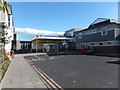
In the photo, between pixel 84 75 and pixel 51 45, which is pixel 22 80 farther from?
pixel 51 45

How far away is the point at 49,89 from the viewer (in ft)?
15.7

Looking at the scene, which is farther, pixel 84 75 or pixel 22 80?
pixel 84 75

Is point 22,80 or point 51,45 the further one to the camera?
point 51,45

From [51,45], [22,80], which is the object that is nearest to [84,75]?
[22,80]

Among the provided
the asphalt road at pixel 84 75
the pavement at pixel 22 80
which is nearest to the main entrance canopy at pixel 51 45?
the asphalt road at pixel 84 75

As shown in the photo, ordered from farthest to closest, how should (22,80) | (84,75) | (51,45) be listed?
(51,45)
(84,75)
(22,80)

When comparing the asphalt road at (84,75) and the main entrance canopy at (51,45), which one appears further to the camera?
the main entrance canopy at (51,45)

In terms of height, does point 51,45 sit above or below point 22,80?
above

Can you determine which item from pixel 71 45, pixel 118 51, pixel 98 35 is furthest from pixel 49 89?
pixel 71 45

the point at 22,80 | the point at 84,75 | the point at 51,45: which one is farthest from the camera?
the point at 51,45

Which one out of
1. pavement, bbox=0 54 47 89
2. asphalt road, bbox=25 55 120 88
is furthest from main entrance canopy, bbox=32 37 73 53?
pavement, bbox=0 54 47 89

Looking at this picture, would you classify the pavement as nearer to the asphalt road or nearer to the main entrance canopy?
the asphalt road

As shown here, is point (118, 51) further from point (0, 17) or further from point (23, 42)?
point (23, 42)

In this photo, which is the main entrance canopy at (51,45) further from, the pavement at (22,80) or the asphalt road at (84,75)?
the pavement at (22,80)
